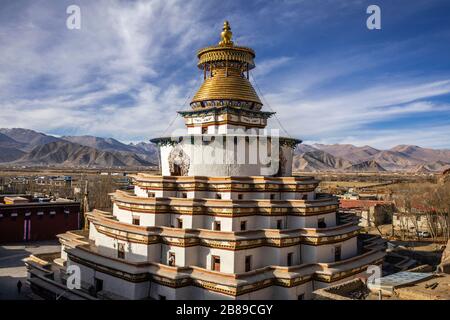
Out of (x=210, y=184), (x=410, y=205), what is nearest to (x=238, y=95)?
(x=210, y=184)

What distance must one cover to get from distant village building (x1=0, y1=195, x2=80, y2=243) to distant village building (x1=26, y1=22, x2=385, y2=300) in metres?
17.6

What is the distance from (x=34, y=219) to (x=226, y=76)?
3183cm

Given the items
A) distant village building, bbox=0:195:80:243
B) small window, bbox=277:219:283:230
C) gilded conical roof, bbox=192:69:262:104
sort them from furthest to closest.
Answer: distant village building, bbox=0:195:80:243
gilded conical roof, bbox=192:69:262:104
small window, bbox=277:219:283:230

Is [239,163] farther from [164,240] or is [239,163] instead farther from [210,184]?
[164,240]

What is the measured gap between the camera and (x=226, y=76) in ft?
101

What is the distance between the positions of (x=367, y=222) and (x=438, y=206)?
33.5 feet

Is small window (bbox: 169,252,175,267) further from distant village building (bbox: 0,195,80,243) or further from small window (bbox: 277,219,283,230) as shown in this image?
distant village building (bbox: 0,195,80,243)

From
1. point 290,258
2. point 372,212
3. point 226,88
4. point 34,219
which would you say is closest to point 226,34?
point 226,88

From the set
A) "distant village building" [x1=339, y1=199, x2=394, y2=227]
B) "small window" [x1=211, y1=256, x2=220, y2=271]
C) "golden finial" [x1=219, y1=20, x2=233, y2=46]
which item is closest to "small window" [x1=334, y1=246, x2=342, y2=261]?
"small window" [x1=211, y1=256, x2=220, y2=271]

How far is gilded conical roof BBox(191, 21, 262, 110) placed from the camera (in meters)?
29.7

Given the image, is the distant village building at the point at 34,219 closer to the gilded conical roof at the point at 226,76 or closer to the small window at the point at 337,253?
the gilded conical roof at the point at 226,76

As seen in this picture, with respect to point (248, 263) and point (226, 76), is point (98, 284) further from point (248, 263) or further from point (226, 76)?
point (226, 76)

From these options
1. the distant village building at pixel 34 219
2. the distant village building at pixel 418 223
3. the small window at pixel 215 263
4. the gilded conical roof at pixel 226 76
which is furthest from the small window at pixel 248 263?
the distant village building at pixel 418 223

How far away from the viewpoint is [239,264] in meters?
21.6
